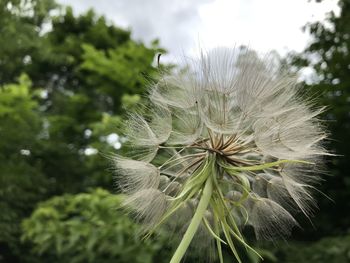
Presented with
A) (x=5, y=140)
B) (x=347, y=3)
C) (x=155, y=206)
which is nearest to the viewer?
(x=155, y=206)

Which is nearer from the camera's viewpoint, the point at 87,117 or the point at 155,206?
the point at 155,206

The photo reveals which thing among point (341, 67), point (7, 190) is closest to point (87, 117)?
point (7, 190)

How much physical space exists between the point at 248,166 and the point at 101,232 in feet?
11.7

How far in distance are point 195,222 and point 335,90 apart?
3693 millimetres

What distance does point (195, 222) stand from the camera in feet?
5.50

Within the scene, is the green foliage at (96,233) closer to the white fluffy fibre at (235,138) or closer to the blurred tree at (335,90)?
the blurred tree at (335,90)

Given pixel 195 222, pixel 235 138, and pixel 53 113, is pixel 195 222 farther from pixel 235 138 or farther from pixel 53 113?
pixel 53 113

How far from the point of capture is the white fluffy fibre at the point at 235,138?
184 cm

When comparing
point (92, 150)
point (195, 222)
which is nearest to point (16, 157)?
point (92, 150)

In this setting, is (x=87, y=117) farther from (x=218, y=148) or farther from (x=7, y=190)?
(x=218, y=148)

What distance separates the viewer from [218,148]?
1.84 metres

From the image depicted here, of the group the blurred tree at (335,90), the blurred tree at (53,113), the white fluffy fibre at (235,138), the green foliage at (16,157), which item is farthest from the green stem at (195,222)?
the green foliage at (16,157)

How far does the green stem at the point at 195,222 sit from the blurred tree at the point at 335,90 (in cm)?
199

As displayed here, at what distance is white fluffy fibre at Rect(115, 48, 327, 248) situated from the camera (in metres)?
1.84
